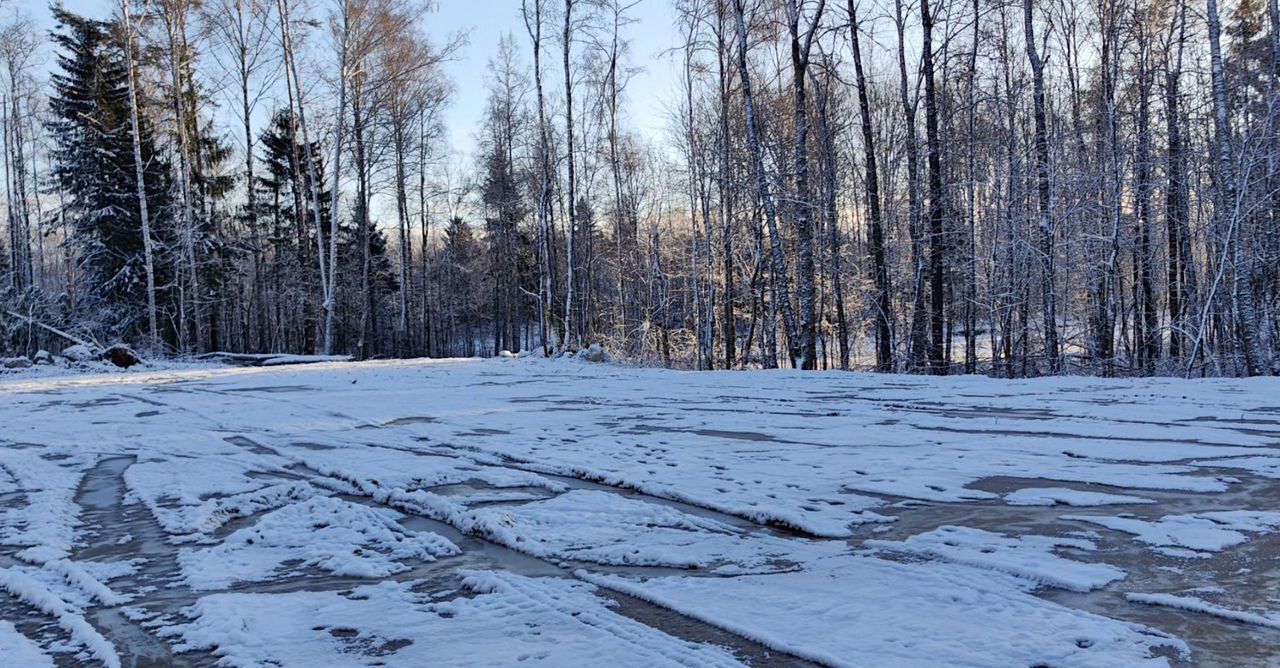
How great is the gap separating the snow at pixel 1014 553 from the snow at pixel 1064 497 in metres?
0.66

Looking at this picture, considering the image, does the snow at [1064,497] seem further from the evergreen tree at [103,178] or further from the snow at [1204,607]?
the evergreen tree at [103,178]

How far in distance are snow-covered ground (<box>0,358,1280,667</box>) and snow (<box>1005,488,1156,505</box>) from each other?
23mm

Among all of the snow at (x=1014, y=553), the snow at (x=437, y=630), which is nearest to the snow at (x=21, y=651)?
the snow at (x=437, y=630)

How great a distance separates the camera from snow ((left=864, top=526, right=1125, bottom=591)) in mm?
2623

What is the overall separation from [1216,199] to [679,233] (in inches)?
801

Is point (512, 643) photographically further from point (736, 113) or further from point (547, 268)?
point (736, 113)

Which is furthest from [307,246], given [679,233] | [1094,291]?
[1094,291]

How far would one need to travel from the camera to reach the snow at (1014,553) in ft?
8.61

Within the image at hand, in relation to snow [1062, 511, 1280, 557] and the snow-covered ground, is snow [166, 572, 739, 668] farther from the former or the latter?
snow [1062, 511, 1280, 557]

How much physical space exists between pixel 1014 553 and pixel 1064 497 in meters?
1.15

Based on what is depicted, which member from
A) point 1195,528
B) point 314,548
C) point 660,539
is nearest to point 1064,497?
point 1195,528

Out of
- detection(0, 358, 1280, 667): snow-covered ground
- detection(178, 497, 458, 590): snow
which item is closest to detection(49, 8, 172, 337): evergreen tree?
detection(0, 358, 1280, 667): snow-covered ground

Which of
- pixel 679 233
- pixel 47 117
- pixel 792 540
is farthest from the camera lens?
pixel 679 233

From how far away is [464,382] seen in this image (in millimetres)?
11438
